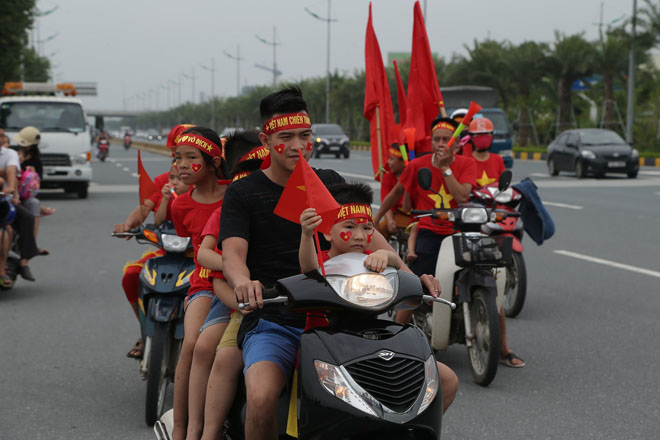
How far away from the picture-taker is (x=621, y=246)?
11.4 meters

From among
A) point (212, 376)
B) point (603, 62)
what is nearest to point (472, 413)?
point (212, 376)

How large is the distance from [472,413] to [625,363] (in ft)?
4.96

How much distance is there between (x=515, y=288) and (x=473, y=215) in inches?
79.5

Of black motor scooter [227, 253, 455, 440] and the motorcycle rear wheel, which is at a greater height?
black motor scooter [227, 253, 455, 440]

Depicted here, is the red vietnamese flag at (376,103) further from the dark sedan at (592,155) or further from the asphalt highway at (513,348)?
the dark sedan at (592,155)

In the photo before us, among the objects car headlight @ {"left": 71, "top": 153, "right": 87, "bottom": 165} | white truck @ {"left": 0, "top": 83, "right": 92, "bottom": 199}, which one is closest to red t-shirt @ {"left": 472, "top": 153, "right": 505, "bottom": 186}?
white truck @ {"left": 0, "top": 83, "right": 92, "bottom": 199}

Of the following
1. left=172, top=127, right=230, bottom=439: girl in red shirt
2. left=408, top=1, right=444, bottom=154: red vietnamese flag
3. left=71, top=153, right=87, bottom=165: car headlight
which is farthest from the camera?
left=71, top=153, right=87, bottom=165: car headlight

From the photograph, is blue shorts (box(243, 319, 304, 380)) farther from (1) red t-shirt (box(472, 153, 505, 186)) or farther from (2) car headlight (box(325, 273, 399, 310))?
(1) red t-shirt (box(472, 153, 505, 186))

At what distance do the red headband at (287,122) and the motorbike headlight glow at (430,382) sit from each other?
1.01 meters

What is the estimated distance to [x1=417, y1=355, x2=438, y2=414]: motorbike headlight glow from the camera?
2781 millimetres

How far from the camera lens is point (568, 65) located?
Result: 41.1 m

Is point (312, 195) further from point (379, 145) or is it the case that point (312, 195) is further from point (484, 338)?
point (379, 145)

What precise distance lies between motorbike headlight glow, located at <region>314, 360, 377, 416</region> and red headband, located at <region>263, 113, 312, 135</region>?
968 mm

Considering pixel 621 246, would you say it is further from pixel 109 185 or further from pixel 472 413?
pixel 109 185
